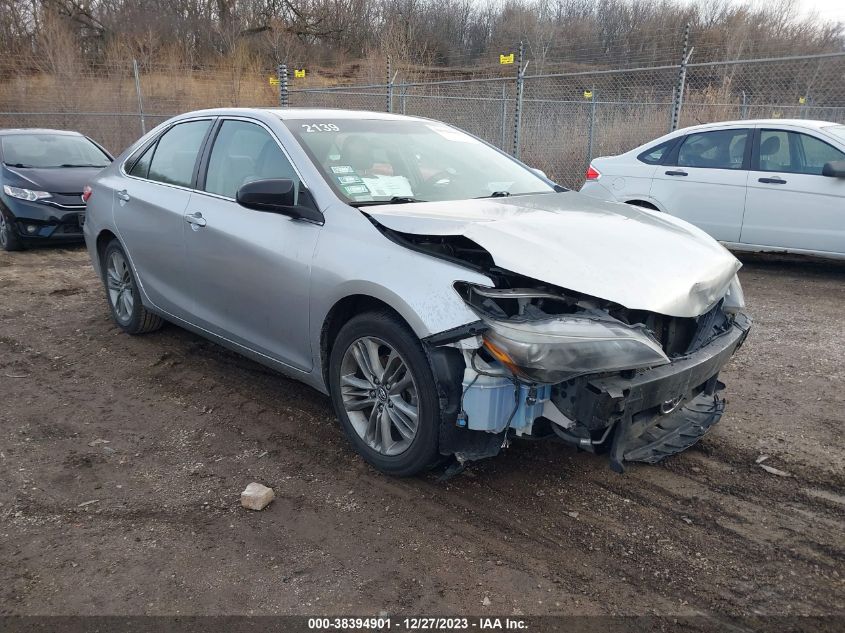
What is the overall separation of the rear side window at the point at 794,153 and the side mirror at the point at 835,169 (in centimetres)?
12

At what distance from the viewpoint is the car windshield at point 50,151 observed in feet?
29.7

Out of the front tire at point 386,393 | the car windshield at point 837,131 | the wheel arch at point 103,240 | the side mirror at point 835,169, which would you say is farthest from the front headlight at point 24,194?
the car windshield at point 837,131

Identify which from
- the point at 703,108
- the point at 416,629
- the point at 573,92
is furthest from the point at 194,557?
the point at 573,92

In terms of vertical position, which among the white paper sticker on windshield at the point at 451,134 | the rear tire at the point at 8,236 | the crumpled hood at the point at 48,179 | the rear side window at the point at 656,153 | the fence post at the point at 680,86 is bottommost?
the rear tire at the point at 8,236

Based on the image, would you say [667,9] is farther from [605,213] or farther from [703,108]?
[605,213]

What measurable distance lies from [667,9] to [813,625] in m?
27.9

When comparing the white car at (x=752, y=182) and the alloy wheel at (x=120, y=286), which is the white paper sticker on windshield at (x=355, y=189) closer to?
the alloy wheel at (x=120, y=286)

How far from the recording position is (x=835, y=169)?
21.6 ft

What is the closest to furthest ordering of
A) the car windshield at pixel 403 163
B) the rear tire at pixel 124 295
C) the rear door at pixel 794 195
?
1. the car windshield at pixel 403 163
2. the rear tire at pixel 124 295
3. the rear door at pixel 794 195

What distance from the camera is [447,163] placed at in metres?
4.04

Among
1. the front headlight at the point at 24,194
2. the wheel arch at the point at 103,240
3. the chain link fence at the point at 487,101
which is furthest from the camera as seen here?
the chain link fence at the point at 487,101

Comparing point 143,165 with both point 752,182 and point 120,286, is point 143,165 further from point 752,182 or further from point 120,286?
point 752,182

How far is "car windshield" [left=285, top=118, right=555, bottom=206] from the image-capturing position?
3545 mm

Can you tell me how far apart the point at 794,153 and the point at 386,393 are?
19.9 ft
